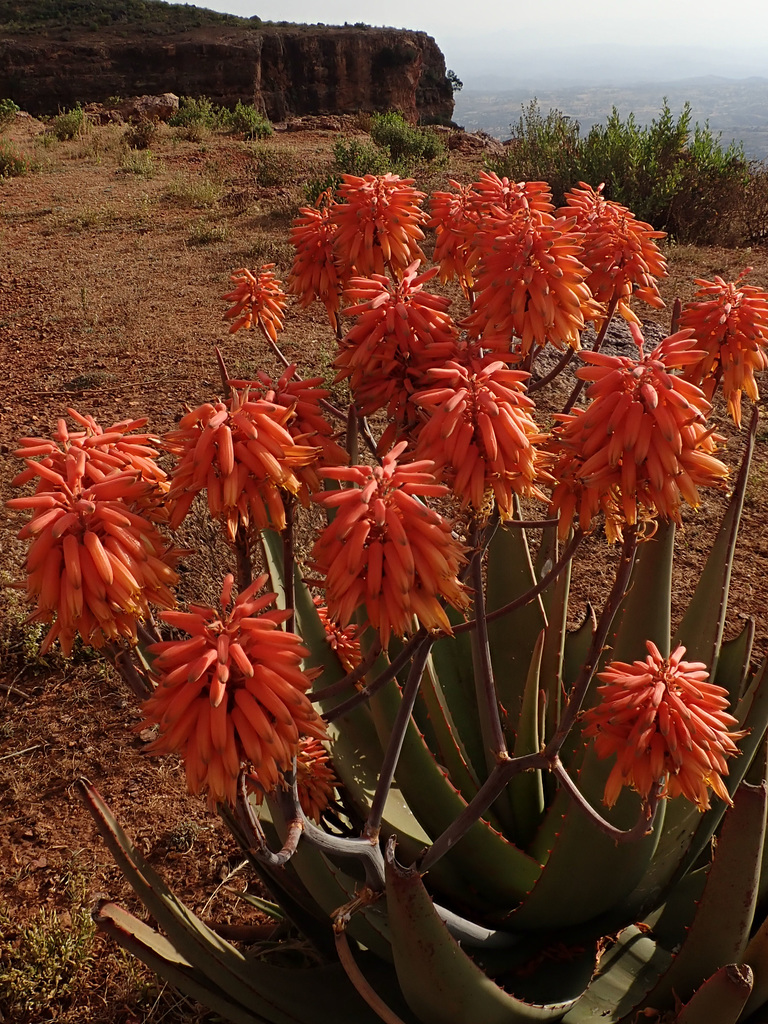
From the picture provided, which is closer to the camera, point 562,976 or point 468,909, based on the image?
point 562,976

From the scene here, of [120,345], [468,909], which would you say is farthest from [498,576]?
[120,345]

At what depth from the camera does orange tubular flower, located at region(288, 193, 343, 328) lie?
1.90 meters

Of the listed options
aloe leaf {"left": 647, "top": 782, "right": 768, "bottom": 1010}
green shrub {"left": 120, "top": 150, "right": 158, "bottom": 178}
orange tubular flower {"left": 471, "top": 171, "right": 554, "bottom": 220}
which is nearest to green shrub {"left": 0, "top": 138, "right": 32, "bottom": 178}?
green shrub {"left": 120, "top": 150, "right": 158, "bottom": 178}

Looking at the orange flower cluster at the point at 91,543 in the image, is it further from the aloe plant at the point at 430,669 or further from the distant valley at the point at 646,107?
the distant valley at the point at 646,107

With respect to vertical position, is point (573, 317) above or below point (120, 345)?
above

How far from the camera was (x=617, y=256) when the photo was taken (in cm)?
167

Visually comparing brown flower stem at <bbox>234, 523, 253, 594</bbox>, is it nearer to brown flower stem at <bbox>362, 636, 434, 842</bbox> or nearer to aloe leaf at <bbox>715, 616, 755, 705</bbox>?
brown flower stem at <bbox>362, 636, 434, 842</bbox>

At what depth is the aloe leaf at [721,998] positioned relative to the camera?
1.24 meters

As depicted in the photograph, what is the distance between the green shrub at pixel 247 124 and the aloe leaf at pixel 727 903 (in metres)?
16.1

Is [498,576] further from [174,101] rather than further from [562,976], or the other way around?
[174,101]

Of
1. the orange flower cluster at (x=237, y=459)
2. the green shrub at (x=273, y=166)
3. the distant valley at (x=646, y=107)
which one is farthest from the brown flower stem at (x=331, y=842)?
the distant valley at (x=646, y=107)

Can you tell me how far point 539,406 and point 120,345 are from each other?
3.37m

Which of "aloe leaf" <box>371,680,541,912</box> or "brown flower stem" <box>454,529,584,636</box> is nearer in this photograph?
"brown flower stem" <box>454,529,584,636</box>

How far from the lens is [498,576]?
2312mm
